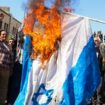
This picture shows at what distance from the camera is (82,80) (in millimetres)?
8719

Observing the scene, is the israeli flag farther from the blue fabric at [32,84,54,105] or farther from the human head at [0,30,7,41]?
the human head at [0,30,7,41]

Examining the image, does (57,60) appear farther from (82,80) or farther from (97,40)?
(97,40)

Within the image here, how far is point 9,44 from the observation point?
10828 millimetres

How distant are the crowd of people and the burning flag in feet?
4.45

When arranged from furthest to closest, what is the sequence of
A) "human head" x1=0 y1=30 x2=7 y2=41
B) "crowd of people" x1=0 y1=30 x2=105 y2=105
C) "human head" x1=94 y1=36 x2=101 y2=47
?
"human head" x1=94 y1=36 x2=101 y2=47
"crowd of people" x1=0 y1=30 x2=105 y2=105
"human head" x1=0 y1=30 x2=7 y2=41

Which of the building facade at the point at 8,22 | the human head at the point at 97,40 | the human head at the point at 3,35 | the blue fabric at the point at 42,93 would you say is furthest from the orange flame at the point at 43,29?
Result: the building facade at the point at 8,22

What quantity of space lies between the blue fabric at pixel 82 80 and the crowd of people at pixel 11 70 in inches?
82.8

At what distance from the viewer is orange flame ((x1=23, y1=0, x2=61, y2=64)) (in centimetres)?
873

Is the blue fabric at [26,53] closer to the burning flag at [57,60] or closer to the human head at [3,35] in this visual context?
the burning flag at [57,60]

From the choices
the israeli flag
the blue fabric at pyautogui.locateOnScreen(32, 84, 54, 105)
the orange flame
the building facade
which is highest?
the building facade

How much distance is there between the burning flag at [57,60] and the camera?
874 cm

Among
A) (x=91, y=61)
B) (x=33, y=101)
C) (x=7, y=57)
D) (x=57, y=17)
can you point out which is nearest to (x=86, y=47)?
(x=91, y=61)

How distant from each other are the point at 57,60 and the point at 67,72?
1.09ft

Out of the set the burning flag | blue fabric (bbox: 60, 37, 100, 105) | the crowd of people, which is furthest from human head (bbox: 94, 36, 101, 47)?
blue fabric (bbox: 60, 37, 100, 105)
